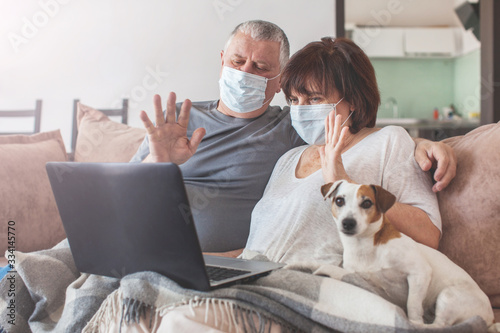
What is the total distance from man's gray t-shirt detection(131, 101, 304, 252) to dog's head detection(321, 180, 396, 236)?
1.88ft

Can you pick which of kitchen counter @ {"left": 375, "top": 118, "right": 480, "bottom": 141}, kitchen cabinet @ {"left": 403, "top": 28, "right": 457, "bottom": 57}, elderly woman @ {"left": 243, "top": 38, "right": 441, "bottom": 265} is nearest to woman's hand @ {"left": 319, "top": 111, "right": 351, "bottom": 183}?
elderly woman @ {"left": 243, "top": 38, "right": 441, "bottom": 265}

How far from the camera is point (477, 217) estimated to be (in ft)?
3.36

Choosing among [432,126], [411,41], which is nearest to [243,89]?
[432,126]

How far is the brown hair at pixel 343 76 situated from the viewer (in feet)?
3.73

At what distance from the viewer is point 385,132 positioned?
1102 mm

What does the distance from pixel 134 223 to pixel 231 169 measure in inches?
25.7

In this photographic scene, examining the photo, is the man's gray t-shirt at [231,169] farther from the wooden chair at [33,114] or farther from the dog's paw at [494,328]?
the wooden chair at [33,114]

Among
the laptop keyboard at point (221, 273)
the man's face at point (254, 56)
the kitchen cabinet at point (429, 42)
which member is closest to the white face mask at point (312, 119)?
the man's face at point (254, 56)

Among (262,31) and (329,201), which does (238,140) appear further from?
(329,201)

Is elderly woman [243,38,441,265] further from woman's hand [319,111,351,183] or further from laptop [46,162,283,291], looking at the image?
laptop [46,162,283,291]

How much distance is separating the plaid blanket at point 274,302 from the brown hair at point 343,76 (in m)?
0.45

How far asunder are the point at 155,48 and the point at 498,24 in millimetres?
2047

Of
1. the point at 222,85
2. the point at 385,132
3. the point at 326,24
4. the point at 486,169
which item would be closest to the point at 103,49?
the point at 326,24

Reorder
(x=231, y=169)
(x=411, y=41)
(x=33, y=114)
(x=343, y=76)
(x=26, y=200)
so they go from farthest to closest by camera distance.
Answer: (x=411, y=41)
(x=33, y=114)
(x=26, y=200)
(x=231, y=169)
(x=343, y=76)
